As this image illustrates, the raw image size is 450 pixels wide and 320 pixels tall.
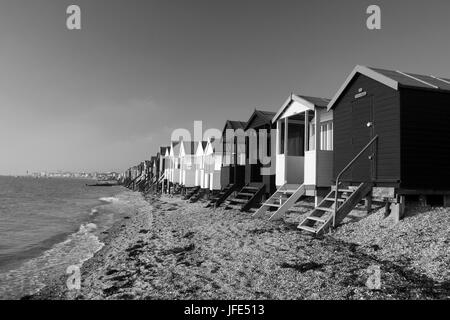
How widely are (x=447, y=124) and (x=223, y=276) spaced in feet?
28.9

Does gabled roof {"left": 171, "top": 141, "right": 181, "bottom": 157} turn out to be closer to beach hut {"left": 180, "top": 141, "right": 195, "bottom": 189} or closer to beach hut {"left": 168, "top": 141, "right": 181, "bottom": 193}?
beach hut {"left": 168, "top": 141, "right": 181, "bottom": 193}

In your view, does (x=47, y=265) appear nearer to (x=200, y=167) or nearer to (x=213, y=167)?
(x=213, y=167)

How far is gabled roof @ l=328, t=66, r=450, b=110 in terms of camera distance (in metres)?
10.3

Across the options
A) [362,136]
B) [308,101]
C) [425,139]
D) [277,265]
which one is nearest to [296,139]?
[308,101]

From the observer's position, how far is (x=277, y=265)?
7520 mm

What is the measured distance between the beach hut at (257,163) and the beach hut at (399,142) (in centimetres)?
570

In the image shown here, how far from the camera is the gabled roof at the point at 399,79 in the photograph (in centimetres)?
1034

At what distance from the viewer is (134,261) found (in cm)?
988

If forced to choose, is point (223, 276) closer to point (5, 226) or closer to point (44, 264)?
point (44, 264)

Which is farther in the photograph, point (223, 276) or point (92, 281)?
point (92, 281)

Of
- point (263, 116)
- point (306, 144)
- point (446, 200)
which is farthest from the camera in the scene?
point (263, 116)

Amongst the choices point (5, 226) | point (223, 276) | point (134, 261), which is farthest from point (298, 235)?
point (5, 226)

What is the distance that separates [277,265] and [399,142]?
574 cm

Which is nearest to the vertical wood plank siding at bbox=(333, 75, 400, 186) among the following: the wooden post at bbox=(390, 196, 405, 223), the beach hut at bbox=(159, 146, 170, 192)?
the wooden post at bbox=(390, 196, 405, 223)
